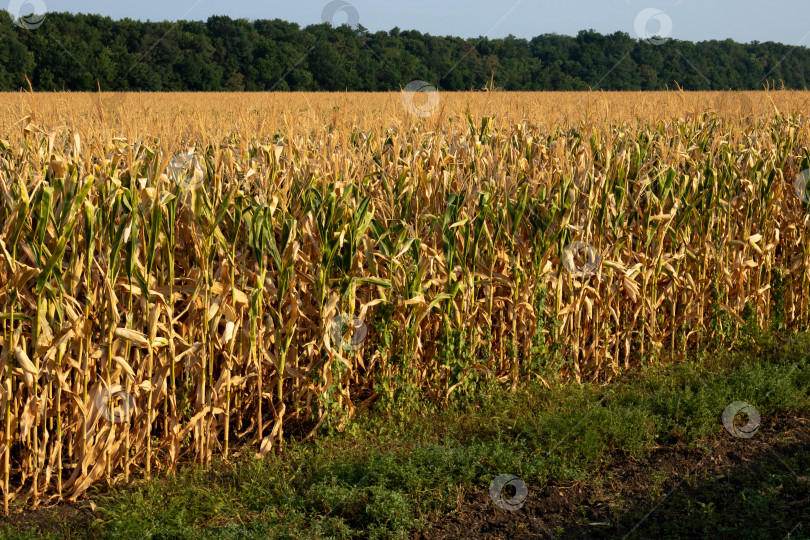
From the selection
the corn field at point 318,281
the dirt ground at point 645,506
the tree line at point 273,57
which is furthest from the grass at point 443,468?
the tree line at point 273,57

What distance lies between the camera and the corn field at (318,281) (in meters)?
3.57

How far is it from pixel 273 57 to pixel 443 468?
36.5 meters

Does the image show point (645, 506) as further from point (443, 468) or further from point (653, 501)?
point (443, 468)

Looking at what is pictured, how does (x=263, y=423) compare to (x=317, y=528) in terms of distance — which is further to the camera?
(x=263, y=423)

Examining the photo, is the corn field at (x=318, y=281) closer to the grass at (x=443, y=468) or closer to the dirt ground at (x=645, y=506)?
the grass at (x=443, y=468)

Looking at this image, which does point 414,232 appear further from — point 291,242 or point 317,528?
point 317,528

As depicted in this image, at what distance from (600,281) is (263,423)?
2.65 metres

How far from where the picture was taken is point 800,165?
6531mm

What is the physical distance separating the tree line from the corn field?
91.0 ft

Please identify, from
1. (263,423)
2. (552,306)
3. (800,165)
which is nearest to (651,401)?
(552,306)

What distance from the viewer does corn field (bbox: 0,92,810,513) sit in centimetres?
357

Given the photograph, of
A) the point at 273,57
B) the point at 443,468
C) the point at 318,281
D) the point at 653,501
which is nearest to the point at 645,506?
the point at 653,501

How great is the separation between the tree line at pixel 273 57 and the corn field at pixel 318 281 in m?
27.7

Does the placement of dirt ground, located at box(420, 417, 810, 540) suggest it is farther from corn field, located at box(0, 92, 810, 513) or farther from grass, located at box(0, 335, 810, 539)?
corn field, located at box(0, 92, 810, 513)
